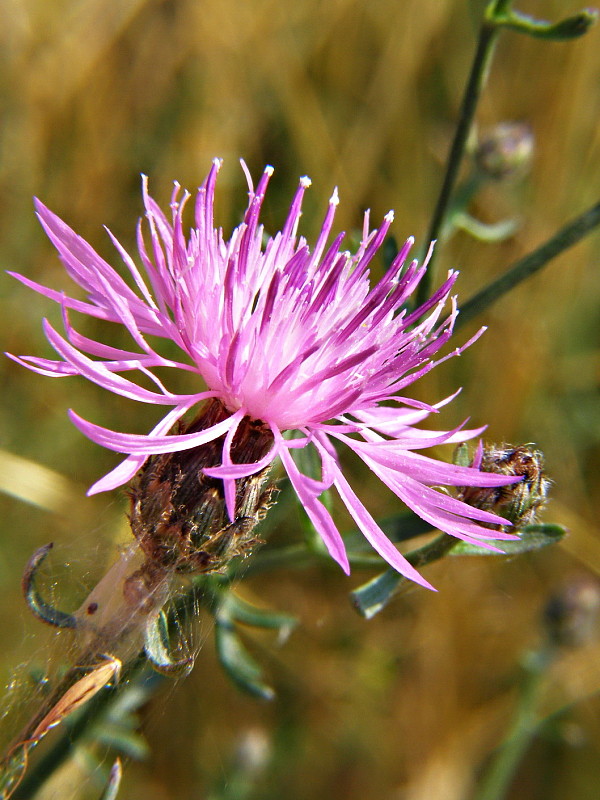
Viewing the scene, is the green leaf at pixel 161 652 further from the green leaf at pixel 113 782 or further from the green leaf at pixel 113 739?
the green leaf at pixel 113 739

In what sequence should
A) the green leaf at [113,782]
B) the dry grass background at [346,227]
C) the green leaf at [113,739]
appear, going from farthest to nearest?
the dry grass background at [346,227]
the green leaf at [113,739]
the green leaf at [113,782]

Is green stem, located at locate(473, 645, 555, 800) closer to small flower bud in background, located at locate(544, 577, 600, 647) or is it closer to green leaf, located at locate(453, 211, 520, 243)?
small flower bud in background, located at locate(544, 577, 600, 647)

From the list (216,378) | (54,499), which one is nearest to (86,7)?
(54,499)

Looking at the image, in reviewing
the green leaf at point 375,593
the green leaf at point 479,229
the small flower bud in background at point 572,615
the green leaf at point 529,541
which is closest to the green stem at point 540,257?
the green leaf at point 479,229

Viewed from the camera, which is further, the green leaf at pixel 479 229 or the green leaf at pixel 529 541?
the green leaf at pixel 479 229

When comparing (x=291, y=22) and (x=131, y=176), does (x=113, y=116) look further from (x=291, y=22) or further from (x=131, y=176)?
(x=291, y=22)

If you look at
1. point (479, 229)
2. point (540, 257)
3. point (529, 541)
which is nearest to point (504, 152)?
point (479, 229)

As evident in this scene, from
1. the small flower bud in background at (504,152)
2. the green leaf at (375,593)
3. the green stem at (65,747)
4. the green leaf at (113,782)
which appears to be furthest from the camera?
the small flower bud in background at (504,152)

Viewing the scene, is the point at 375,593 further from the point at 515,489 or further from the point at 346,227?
the point at 346,227
